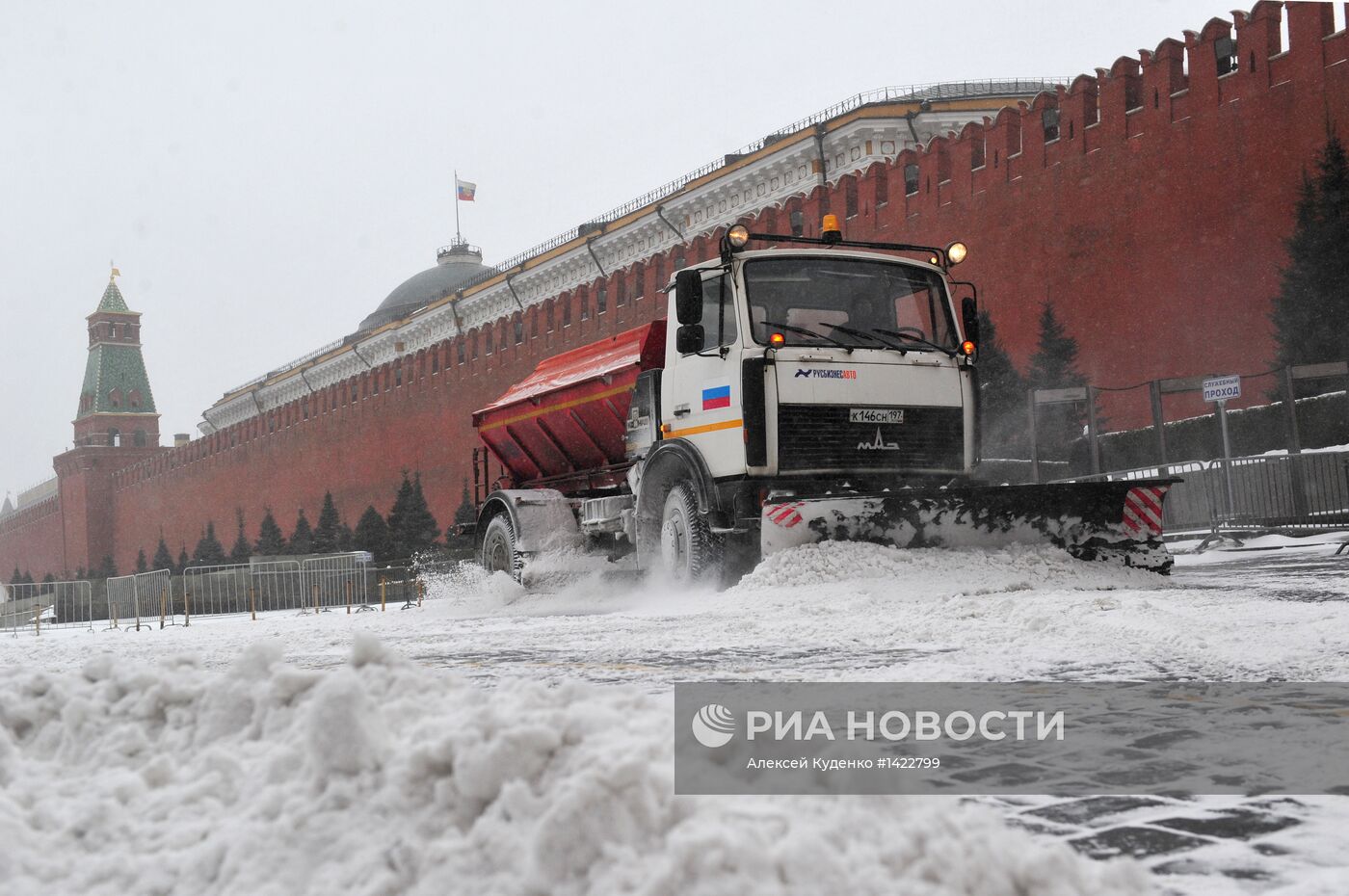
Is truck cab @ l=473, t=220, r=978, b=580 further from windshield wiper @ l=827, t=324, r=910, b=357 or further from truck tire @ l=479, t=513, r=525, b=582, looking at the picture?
truck tire @ l=479, t=513, r=525, b=582

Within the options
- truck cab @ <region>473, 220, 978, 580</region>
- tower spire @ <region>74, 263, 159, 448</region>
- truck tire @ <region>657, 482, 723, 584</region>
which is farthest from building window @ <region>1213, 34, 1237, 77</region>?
tower spire @ <region>74, 263, 159, 448</region>

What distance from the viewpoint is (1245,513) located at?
626 inches

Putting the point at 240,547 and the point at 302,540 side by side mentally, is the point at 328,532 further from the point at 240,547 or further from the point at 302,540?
the point at 240,547

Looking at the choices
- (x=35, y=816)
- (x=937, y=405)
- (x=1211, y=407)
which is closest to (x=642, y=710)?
(x=35, y=816)

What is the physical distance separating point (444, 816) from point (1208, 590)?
6.37 m

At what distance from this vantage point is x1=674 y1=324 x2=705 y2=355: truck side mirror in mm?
9133

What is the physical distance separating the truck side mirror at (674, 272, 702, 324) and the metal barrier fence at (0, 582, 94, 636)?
21.2 metres

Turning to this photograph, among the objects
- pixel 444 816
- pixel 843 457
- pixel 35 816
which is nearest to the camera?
pixel 444 816

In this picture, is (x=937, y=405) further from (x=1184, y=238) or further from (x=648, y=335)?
(x=1184, y=238)

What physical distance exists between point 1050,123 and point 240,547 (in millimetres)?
39438

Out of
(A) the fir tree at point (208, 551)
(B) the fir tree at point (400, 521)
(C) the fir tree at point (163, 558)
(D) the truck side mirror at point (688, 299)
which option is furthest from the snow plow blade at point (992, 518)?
(C) the fir tree at point (163, 558)

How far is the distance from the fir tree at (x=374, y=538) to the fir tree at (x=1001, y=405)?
20.8 meters

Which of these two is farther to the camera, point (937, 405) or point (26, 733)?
point (937, 405)

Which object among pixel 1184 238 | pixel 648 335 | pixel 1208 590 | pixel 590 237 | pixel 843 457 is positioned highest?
pixel 590 237
